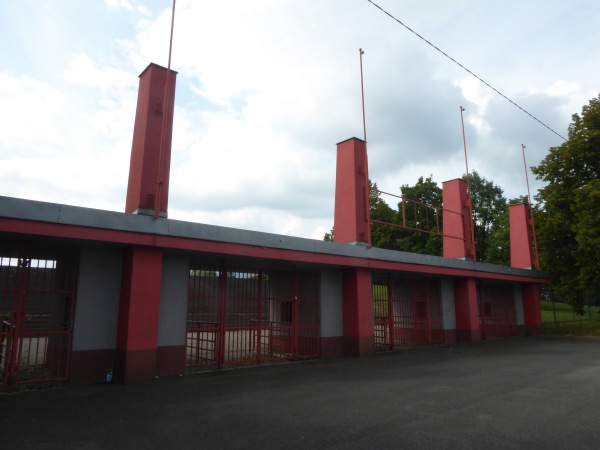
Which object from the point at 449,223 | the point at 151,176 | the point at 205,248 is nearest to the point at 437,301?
the point at 449,223

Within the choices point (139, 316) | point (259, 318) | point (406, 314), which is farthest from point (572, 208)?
point (139, 316)

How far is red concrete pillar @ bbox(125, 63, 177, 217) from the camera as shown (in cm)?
952

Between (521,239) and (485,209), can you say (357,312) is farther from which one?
(485,209)

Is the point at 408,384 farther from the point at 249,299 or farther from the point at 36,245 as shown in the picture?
the point at 36,245

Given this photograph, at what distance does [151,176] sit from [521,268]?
1963 centimetres

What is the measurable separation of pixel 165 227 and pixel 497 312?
18.5m

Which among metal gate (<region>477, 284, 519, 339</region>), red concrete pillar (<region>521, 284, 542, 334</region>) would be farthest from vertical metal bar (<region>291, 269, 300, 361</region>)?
red concrete pillar (<region>521, 284, 542, 334</region>)

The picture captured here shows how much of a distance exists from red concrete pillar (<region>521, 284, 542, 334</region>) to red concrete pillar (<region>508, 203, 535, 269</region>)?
128cm

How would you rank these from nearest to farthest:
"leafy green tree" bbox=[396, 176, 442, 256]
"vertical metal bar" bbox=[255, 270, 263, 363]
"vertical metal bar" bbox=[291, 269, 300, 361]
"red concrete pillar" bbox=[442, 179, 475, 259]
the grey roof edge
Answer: the grey roof edge
"vertical metal bar" bbox=[255, 270, 263, 363]
"vertical metal bar" bbox=[291, 269, 300, 361]
"red concrete pillar" bbox=[442, 179, 475, 259]
"leafy green tree" bbox=[396, 176, 442, 256]

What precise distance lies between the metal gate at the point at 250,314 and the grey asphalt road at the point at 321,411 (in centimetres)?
122

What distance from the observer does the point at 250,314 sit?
1184cm

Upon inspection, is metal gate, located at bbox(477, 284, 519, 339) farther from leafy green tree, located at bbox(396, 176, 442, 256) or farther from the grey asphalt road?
leafy green tree, located at bbox(396, 176, 442, 256)

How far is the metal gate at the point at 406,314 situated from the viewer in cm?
1633

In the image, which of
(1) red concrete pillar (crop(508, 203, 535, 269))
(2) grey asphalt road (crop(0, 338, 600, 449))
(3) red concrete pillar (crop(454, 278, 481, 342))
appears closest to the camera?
(2) grey asphalt road (crop(0, 338, 600, 449))
